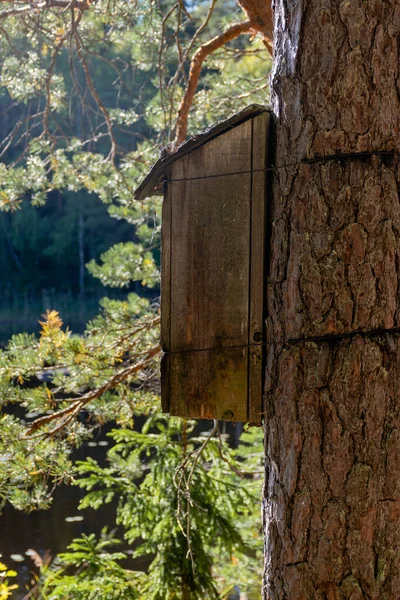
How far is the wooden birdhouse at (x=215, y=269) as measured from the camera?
1.31m

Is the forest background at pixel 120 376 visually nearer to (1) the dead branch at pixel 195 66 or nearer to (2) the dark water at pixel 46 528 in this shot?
(1) the dead branch at pixel 195 66

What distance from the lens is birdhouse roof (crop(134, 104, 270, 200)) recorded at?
129cm

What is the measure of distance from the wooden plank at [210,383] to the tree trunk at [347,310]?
15 cm

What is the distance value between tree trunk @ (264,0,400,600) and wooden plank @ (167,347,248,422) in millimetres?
145

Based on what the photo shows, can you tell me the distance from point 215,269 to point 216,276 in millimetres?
14

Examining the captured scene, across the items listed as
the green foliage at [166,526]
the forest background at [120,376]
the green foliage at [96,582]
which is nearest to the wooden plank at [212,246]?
the forest background at [120,376]

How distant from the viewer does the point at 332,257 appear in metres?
1.20

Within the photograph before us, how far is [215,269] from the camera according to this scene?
136cm

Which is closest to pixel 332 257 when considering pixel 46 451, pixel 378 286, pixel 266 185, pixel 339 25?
pixel 378 286

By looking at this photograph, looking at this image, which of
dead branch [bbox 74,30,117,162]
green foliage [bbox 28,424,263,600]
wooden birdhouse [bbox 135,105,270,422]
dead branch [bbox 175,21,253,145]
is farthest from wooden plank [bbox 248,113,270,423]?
dead branch [bbox 74,30,117,162]

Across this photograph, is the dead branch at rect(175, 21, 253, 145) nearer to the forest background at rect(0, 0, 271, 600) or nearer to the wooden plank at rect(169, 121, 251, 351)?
the forest background at rect(0, 0, 271, 600)

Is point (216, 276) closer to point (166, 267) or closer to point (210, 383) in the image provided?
point (166, 267)

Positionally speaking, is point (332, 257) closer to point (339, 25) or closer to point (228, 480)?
point (339, 25)

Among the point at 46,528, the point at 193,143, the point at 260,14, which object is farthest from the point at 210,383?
the point at 46,528
